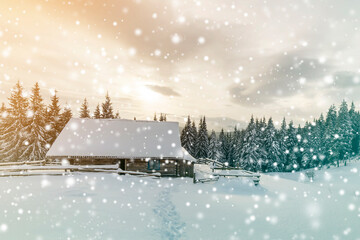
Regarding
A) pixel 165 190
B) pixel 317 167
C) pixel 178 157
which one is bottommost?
pixel 317 167

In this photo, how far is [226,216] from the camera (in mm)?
11930

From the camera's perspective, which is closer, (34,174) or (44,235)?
(44,235)

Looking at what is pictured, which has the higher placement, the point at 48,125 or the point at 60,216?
the point at 48,125

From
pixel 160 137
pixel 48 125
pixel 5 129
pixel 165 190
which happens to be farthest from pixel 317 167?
pixel 5 129

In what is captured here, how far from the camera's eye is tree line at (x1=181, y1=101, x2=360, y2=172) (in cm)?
5512

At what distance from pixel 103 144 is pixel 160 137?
6366mm

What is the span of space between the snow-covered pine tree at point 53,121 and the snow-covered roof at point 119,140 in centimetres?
1266

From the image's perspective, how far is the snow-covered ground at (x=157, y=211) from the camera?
363 inches

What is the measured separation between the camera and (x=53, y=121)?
3809cm

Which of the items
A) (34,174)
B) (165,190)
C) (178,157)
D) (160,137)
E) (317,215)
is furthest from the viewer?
(160,137)

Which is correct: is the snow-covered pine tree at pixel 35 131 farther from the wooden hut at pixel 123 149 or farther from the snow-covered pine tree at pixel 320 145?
the snow-covered pine tree at pixel 320 145

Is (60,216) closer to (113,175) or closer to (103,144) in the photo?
(113,175)

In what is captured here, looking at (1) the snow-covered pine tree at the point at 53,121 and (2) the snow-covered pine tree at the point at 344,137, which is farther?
(2) the snow-covered pine tree at the point at 344,137

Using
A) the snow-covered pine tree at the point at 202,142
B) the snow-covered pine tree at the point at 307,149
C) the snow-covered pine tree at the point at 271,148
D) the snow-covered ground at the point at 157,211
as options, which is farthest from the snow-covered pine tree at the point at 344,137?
the snow-covered ground at the point at 157,211
